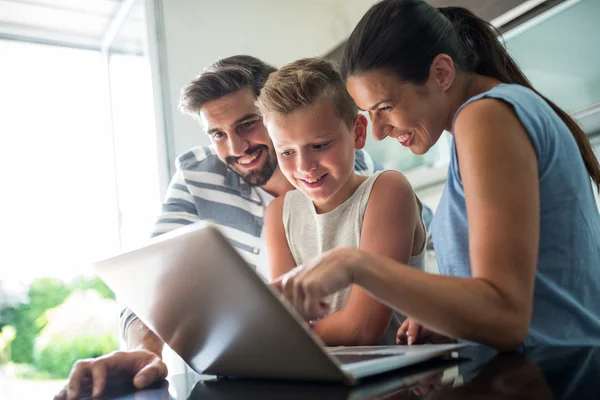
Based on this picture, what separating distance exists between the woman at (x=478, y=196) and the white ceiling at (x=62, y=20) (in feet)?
7.51

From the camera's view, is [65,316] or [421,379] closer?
[421,379]

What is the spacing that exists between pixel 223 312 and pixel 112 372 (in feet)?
1.18

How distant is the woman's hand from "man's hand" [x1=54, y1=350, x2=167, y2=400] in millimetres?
328

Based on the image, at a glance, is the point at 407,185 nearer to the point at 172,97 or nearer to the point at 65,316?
the point at 172,97

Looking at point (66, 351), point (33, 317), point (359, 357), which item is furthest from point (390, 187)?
point (33, 317)

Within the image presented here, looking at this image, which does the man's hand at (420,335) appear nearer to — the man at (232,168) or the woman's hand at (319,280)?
the woman's hand at (319,280)

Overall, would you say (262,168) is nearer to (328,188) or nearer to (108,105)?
(328,188)

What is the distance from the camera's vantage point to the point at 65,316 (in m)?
7.06

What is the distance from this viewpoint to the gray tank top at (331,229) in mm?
1192

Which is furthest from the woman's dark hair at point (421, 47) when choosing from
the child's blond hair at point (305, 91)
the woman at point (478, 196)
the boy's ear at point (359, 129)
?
the boy's ear at point (359, 129)

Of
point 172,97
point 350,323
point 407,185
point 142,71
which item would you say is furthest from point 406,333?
point 142,71

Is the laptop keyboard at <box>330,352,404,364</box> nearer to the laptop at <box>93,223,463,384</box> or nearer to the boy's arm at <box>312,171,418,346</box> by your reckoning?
the laptop at <box>93,223,463,384</box>

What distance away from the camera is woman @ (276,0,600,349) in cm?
63

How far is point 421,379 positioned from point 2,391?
5411 millimetres
